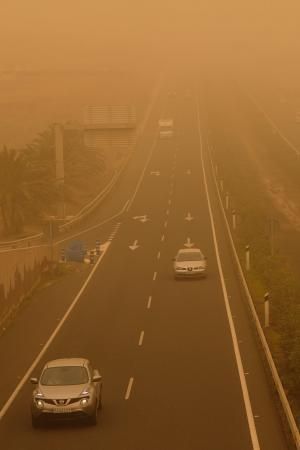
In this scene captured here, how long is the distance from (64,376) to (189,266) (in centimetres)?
2079

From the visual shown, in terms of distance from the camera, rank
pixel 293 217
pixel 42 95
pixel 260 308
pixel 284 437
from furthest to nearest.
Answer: pixel 42 95
pixel 293 217
pixel 260 308
pixel 284 437

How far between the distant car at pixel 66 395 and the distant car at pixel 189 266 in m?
20.4

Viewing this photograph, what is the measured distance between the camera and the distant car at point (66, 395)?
64.3 ft

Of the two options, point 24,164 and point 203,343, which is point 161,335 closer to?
point 203,343

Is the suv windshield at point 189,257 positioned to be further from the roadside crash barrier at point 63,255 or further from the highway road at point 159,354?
the roadside crash barrier at point 63,255

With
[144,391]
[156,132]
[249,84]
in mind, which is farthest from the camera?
[249,84]

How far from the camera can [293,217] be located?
64.6 metres

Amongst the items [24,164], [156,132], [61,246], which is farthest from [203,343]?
[156,132]

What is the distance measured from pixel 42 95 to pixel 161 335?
120m

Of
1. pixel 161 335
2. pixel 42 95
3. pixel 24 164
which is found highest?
pixel 42 95

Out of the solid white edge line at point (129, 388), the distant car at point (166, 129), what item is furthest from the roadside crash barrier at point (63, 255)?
the distant car at point (166, 129)

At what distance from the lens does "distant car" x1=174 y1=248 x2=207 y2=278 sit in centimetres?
4094

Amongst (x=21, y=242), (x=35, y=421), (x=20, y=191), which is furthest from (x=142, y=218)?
(x=35, y=421)

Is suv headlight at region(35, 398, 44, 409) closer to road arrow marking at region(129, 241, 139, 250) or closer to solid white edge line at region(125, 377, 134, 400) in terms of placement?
solid white edge line at region(125, 377, 134, 400)
